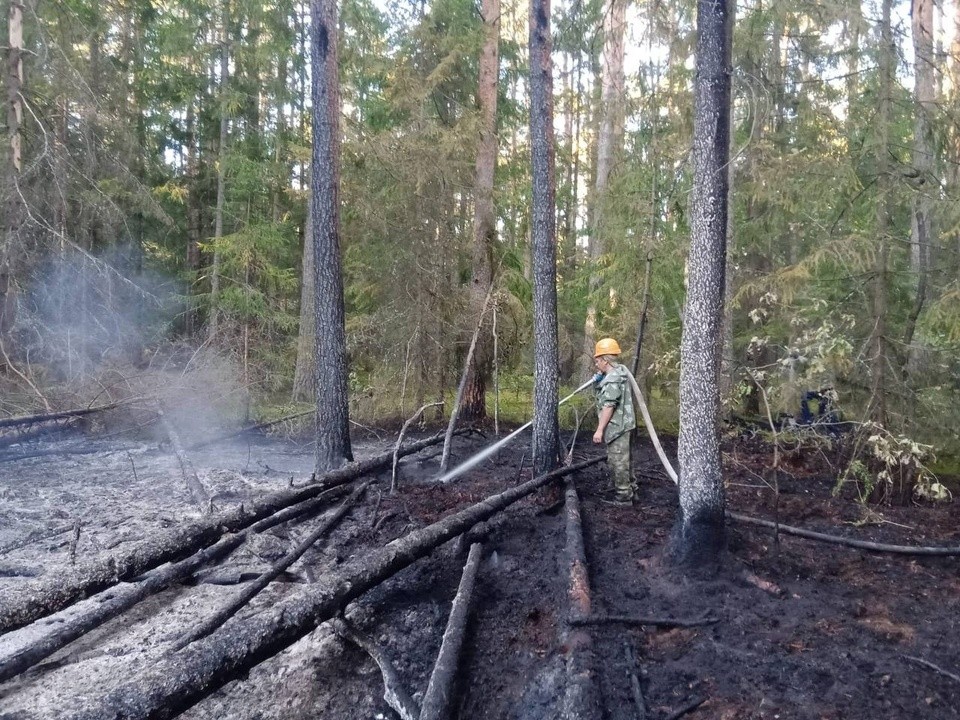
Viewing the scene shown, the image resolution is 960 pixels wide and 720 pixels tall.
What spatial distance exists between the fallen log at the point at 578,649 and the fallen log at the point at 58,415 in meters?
10.5

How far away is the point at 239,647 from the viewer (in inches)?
152

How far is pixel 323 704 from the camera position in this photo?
4145 millimetres

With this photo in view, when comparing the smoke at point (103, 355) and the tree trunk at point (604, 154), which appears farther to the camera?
the smoke at point (103, 355)

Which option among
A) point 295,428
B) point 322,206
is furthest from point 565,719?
point 295,428

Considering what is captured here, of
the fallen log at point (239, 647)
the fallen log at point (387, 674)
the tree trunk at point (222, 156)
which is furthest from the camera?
the tree trunk at point (222, 156)

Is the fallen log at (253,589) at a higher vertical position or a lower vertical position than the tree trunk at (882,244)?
lower

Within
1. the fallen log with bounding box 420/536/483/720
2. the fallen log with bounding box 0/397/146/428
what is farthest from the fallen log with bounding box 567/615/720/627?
the fallen log with bounding box 0/397/146/428

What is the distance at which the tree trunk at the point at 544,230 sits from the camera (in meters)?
8.27

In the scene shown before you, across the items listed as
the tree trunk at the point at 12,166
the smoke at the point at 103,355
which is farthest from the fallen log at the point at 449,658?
the tree trunk at the point at 12,166

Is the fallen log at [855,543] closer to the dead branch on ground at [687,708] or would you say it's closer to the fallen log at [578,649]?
the fallen log at [578,649]

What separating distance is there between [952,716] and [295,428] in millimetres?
11999

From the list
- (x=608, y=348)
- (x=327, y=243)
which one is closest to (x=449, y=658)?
(x=608, y=348)

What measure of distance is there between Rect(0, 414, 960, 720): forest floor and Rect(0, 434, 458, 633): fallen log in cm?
36

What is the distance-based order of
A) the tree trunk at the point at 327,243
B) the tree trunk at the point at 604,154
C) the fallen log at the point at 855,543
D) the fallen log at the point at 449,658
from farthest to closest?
the tree trunk at the point at 604,154
the tree trunk at the point at 327,243
the fallen log at the point at 855,543
the fallen log at the point at 449,658
